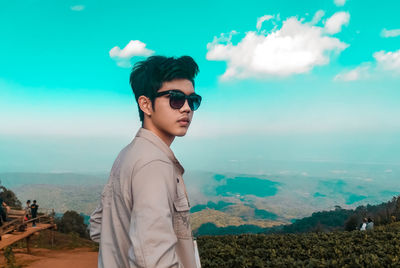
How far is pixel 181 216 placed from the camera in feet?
5.08

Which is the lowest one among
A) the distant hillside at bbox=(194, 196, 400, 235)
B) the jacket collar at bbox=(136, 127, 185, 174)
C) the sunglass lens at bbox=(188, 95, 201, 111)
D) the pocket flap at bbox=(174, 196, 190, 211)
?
the distant hillside at bbox=(194, 196, 400, 235)

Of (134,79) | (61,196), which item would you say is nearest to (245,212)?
(61,196)

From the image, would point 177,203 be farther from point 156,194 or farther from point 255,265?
point 255,265

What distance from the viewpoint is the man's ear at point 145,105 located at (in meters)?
1.79

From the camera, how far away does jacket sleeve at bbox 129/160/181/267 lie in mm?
1246

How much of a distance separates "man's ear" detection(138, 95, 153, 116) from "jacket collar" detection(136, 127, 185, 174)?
14 centimetres

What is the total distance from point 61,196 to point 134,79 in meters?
113

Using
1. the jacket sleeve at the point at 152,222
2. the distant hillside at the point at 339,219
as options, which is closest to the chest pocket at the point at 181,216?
the jacket sleeve at the point at 152,222

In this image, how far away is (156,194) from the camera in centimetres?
133

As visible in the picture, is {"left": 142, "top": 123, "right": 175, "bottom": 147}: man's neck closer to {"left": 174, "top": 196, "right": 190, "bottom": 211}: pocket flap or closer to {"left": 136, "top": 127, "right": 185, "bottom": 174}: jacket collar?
{"left": 136, "top": 127, "right": 185, "bottom": 174}: jacket collar

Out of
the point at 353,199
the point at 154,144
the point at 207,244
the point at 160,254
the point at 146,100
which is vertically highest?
the point at 146,100

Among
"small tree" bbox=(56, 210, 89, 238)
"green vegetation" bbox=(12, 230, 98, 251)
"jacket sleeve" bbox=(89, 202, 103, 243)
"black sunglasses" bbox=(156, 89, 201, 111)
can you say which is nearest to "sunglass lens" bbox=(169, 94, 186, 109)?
"black sunglasses" bbox=(156, 89, 201, 111)

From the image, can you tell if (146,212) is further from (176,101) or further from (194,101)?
(194,101)

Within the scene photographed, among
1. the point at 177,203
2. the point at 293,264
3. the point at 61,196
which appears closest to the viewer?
the point at 177,203
